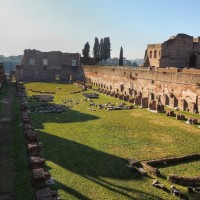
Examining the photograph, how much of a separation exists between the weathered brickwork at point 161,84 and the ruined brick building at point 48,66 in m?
15.7

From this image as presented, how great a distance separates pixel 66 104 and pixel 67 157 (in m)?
15.8

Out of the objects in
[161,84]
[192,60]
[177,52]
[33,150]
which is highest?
[177,52]

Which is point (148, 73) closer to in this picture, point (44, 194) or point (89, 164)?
point (89, 164)

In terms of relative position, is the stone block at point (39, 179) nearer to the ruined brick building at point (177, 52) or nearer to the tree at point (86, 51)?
the ruined brick building at point (177, 52)

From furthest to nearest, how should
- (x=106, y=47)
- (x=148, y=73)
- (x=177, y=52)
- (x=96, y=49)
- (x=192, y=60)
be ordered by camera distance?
(x=106, y=47), (x=96, y=49), (x=192, y=60), (x=177, y=52), (x=148, y=73)

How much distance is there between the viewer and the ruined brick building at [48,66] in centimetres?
5681

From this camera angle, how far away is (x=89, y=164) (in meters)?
12.4

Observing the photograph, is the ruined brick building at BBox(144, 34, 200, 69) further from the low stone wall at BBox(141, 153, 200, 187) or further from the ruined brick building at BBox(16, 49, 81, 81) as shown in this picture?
the low stone wall at BBox(141, 153, 200, 187)

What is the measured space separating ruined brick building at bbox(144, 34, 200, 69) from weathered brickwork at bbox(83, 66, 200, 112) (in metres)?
8.05

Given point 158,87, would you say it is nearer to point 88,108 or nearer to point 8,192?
point 88,108

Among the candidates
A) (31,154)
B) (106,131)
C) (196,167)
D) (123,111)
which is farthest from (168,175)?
(123,111)

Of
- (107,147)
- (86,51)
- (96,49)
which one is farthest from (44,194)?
(96,49)

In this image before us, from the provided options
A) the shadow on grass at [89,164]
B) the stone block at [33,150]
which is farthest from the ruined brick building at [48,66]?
the stone block at [33,150]

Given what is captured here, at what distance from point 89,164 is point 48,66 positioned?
155ft
